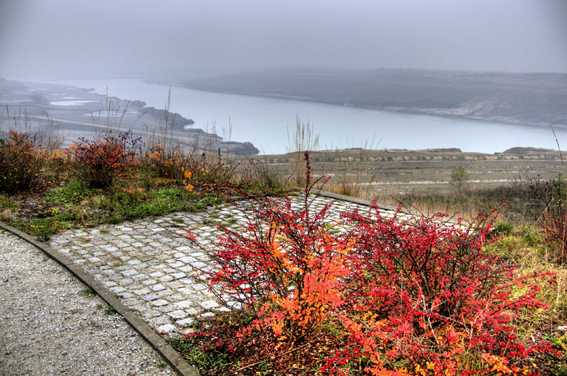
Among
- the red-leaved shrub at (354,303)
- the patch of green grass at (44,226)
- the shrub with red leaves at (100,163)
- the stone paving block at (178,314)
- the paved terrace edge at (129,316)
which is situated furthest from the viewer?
the shrub with red leaves at (100,163)

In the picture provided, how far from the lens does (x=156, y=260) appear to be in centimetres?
366

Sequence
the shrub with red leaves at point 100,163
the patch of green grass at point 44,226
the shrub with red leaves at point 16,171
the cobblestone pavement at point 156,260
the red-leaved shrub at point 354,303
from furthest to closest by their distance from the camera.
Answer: the shrub with red leaves at point 100,163 < the shrub with red leaves at point 16,171 < the patch of green grass at point 44,226 < the cobblestone pavement at point 156,260 < the red-leaved shrub at point 354,303

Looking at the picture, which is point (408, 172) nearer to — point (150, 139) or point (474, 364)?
point (150, 139)

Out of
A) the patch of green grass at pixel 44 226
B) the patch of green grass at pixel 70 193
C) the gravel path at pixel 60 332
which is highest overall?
the patch of green grass at pixel 70 193

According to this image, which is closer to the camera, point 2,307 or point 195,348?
point 195,348

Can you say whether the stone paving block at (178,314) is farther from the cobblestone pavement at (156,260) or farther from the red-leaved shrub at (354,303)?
the red-leaved shrub at (354,303)

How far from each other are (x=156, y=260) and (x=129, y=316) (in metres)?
1.02

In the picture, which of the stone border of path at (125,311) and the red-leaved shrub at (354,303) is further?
the stone border of path at (125,311)

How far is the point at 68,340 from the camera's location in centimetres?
245

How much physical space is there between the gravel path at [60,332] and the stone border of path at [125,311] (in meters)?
0.04

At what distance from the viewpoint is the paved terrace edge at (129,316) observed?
2.16m

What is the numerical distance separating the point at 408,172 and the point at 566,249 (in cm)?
3484

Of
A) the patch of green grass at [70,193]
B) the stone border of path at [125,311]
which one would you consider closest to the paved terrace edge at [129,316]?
A: the stone border of path at [125,311]

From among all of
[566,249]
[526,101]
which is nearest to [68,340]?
[566,249]
